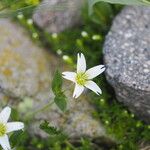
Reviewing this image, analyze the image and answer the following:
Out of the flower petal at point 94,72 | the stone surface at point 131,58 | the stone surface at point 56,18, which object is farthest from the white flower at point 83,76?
the stone surface at point 56,18

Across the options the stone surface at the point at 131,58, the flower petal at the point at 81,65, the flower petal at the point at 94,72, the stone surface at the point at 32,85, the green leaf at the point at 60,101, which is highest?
the flower petal at the point at 81,65

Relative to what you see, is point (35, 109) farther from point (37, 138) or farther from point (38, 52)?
point (38, 52)

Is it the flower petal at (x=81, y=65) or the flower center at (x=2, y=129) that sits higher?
the flower petal at (x=81, y=65)

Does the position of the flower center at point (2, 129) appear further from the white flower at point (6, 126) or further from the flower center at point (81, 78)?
the flower center at point (81, 78)

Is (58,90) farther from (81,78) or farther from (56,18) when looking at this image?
(56,18)

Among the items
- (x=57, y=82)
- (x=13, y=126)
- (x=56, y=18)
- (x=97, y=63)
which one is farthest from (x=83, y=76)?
(x=56, y=18)

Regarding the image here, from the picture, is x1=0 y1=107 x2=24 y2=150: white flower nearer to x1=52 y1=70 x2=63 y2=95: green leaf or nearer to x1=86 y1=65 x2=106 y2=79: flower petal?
x1=52 y1=70 x2=63 y2=95: green leaf

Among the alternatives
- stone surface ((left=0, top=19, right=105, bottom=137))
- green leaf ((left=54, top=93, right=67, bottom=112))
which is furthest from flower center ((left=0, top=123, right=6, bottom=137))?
stone surface ((left=0, top=19, right=105, bottom=137))
